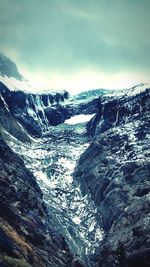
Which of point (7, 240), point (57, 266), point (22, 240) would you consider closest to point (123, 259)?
point (57, 266)

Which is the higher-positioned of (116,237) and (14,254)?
(14,254)

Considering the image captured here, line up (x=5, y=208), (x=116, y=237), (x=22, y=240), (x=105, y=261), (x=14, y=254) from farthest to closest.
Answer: (x=116, y=237)
(x=105, y=261)
(x=5, y=208)
(x=22, y=240)
(x=14, y=254)

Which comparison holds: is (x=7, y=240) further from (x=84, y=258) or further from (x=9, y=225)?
(x=84, y=258)

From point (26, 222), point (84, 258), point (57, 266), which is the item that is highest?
point (26, 222)

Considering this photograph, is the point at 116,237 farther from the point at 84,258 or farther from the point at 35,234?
the point at 35,234

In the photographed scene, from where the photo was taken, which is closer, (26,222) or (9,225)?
(9,225)

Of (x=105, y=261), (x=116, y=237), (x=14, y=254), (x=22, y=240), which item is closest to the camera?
(x=14, y=254)
